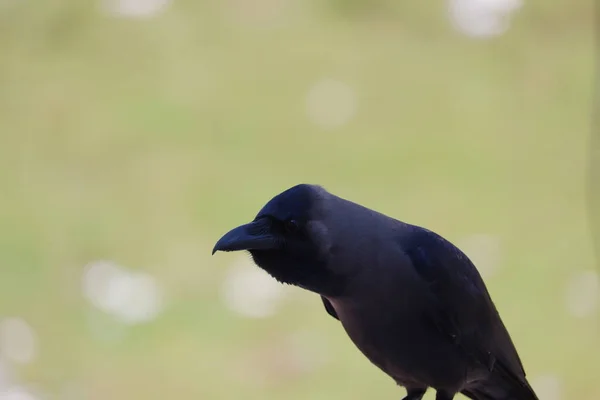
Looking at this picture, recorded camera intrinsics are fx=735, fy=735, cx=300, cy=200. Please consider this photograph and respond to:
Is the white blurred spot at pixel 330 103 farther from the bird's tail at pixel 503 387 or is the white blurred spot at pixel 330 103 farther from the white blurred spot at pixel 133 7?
the bird's tail at pixel 503 387

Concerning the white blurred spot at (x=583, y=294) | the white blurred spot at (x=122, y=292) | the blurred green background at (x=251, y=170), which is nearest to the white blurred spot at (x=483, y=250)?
the blurred green background at (x=251, y=170)

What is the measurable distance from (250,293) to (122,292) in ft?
1.06

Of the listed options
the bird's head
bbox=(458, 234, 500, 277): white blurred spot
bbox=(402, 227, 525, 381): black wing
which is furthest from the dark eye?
bbox=(458, 234, 500, 277): white blurred spot

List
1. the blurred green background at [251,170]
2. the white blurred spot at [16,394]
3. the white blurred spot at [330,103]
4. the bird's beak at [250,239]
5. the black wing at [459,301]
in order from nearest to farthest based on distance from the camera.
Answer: the bird's beak at [250,239]
the black wing at [459,301]
the white blurred spot at [16,394]
the blurred green background at [251,170]
the white blurred spot at [330,103]

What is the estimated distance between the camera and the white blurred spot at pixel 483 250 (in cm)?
186

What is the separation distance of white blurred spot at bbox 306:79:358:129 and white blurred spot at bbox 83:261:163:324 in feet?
2.03

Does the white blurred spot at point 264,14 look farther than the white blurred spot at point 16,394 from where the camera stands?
Yes

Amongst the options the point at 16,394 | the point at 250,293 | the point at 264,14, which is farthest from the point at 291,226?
the point at 264,14

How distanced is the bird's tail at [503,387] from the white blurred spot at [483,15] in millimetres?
1250

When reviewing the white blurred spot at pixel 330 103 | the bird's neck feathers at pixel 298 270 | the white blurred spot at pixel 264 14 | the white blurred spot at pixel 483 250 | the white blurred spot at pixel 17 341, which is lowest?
the bird's neck feathers at pixel 298 270

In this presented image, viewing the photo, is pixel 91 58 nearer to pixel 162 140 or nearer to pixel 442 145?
pixel 162 140

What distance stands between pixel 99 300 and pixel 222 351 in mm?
330

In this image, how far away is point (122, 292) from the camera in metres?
1.85

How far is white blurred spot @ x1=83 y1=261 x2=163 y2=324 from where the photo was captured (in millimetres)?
1811
